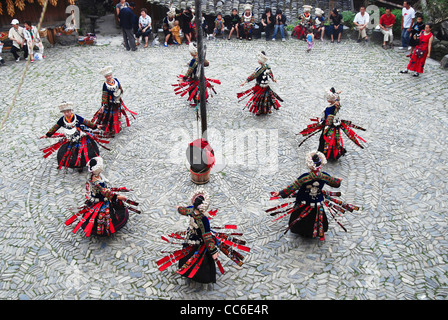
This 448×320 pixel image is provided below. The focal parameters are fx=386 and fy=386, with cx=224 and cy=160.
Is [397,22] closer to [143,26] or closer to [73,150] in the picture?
[143,26]

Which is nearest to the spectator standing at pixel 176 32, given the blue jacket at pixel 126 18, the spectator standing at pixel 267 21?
the blue jacket at pixel 126 18

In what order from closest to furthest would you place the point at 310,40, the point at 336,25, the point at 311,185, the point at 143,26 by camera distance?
the point at 311,185
the point at 310,40
the point at 143,26
the point at 336,25

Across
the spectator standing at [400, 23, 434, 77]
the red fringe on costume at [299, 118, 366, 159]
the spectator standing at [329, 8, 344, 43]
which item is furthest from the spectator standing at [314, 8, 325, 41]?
the red fringe on costume at [299, 118, 366, 159]

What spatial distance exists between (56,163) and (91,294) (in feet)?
12.3

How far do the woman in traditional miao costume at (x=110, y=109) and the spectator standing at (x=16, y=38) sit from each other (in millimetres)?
6840

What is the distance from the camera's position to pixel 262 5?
56.1 ft

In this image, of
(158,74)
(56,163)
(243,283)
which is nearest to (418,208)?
(243,283)

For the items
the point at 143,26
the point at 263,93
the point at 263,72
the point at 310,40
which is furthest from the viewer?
the point at 143,26

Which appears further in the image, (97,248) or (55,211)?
(55,211)

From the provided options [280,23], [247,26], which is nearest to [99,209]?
[247,26]

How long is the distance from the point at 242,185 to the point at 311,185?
1.96m

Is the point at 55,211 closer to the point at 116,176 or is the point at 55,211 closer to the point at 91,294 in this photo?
the point at 116,176

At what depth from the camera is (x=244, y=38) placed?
15922 millimetres

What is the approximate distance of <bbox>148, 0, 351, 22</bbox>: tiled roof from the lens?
1623 cm
